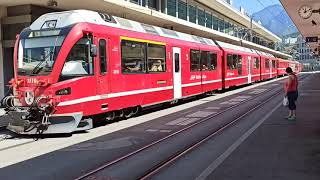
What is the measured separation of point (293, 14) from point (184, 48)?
24.5ft

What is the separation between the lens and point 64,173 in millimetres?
8695

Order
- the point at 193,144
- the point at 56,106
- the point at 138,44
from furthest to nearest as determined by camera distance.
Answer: the point at 138,44, the point at 56,106, the point at 193,144

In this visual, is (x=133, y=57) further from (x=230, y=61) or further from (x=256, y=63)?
(x=256, y=63)

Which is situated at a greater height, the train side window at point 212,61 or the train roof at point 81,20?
the train roof at point 81,20

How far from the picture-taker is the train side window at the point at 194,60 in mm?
24630

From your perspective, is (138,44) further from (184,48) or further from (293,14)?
(293,14)

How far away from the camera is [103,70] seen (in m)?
15.1

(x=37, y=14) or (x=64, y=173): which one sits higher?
(x=37, y=14)

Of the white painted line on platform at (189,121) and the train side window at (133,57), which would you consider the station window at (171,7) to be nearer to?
the train side window at (133,57)

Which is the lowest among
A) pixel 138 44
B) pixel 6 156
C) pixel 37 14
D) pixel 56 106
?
pixel 6 156

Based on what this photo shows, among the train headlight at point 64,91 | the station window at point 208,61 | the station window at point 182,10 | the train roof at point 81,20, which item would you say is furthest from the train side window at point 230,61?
the train headlight at point 64,91

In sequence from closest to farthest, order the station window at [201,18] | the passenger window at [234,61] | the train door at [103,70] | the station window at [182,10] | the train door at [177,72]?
the train door at [103,70]
the train door at [177,72]
the passenger window at [234,61]
the station window at [182,10]
the station window at [201,18]

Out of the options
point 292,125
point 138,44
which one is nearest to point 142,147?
point 292,125

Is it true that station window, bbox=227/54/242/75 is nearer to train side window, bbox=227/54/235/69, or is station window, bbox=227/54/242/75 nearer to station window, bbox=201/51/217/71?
train side window, bbox=227/54/235/69
